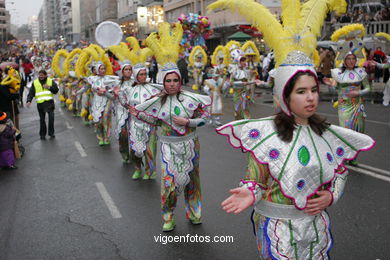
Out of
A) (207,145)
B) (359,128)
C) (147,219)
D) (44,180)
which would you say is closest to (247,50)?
(207,145)

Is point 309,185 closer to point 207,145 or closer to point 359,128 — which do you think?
point 359,128

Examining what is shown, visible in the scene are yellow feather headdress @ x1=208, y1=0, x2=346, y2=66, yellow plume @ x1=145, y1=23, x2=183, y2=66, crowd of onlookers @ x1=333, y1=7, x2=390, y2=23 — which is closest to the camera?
yellow feather headdress @ x1=208, y1=0, x2=346, y2=66

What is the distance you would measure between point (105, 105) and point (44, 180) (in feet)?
8.34

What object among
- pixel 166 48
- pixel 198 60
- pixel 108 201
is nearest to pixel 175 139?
pixel 166 48

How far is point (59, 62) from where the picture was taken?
16.6m

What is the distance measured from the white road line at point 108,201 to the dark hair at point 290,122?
3.66 meters

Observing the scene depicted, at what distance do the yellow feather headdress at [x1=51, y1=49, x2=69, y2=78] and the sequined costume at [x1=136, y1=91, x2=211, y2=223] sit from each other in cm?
1191

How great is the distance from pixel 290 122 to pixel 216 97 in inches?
415

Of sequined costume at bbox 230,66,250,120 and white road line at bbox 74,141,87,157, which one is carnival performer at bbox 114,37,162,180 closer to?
white road line at bbox 74,141,87,157

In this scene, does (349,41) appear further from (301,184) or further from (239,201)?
(239,201)

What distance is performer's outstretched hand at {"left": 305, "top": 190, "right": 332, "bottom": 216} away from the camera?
288cm

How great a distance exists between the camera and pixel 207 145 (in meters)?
10.5

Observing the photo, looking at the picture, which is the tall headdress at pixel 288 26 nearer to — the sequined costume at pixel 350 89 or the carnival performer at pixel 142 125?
the carnival performer at pixel 142 125

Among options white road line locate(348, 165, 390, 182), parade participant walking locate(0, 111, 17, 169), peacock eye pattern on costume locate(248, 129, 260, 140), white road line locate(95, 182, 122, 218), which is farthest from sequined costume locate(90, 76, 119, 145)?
peacock eye pattern on costume locate(248, 129, 260, 140)
